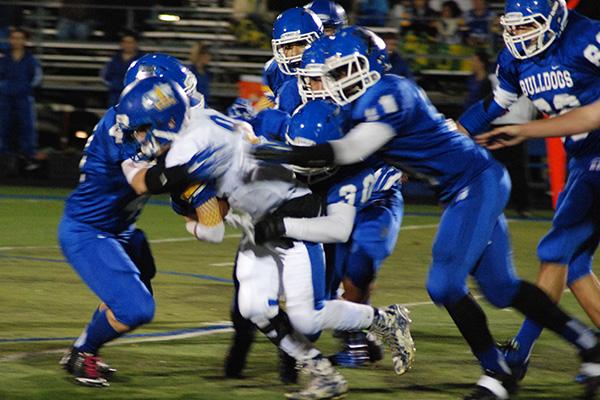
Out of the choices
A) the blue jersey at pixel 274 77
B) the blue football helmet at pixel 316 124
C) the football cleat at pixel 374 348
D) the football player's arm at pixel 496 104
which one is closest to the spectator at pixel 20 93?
the blue jersey at pixel 274 77

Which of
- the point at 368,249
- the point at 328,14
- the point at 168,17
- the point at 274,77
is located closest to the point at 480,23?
the point at 168,17

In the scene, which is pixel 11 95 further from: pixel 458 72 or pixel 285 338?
pixel 285 338

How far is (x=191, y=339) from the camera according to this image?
6.79 meters

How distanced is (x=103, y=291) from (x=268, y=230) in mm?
913

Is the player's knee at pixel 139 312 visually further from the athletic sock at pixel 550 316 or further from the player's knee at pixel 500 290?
the athletic sock at pixel 550 316

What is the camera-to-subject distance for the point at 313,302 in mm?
5406

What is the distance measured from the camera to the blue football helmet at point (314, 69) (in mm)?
5562

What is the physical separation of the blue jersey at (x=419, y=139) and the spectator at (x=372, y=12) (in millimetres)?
11410

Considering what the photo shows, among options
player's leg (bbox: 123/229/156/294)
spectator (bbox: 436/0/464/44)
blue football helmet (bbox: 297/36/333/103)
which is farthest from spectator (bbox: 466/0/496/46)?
player's leg (bbox: 123/229/156/294)

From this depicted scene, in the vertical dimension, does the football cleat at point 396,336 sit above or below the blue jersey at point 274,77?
below

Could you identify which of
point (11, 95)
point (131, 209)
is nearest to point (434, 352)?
point (131, 209)

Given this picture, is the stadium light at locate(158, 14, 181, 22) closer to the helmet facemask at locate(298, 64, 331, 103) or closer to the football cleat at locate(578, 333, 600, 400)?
the helmet facemask at locate(298, 64, 331, 103)

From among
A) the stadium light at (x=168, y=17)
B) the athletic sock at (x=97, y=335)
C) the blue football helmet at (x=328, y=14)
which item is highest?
the blue football helmet at (x=328, y=14)

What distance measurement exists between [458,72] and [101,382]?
11.4 m
